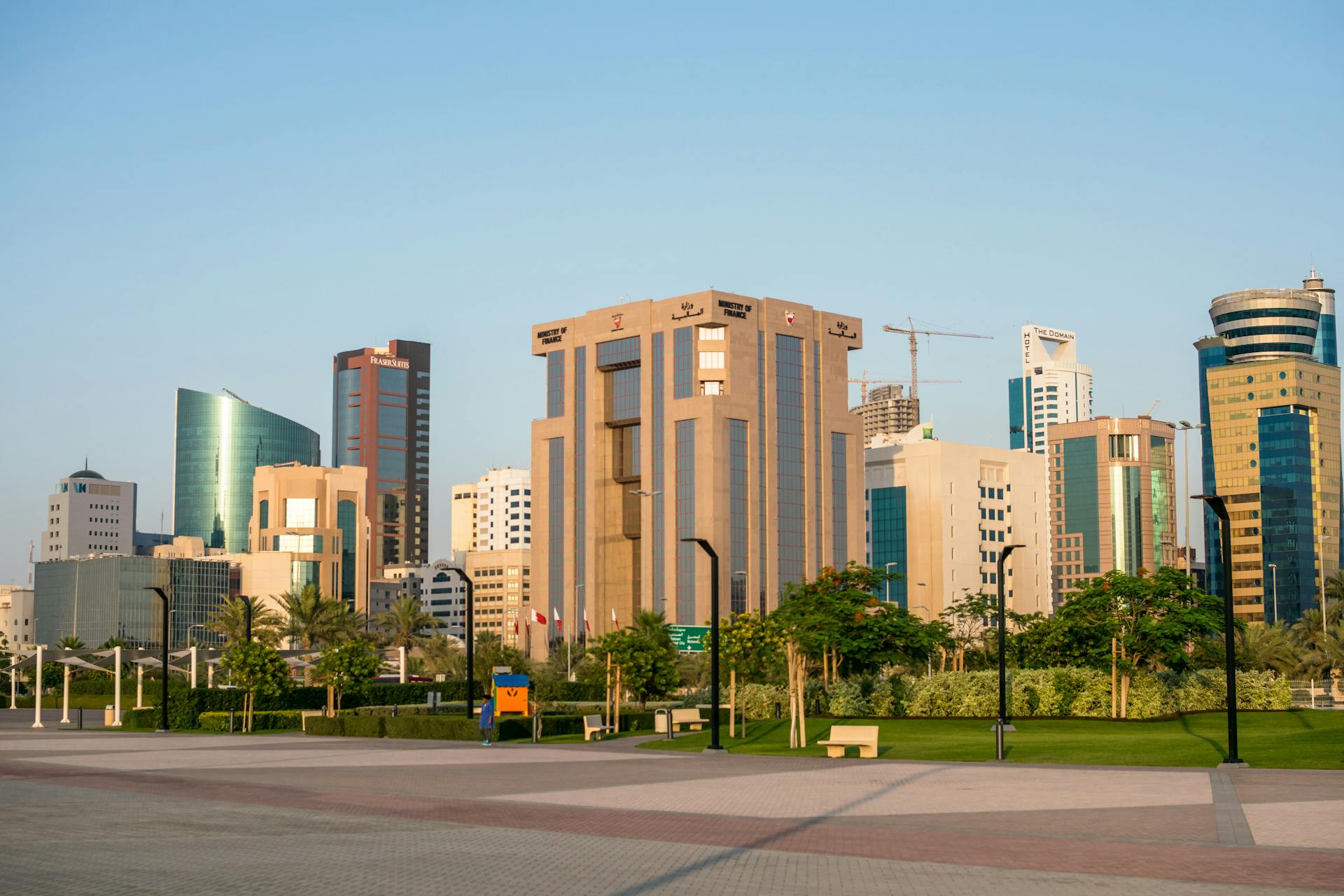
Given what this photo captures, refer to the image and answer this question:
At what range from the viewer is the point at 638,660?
2315 inches

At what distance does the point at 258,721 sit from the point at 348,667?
470cm

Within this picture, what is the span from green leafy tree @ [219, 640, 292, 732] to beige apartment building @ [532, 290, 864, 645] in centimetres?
8610

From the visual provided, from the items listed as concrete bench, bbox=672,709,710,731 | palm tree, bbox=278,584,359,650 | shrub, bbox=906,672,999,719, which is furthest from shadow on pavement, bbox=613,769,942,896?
palm tree, bbox=278,584,359,650

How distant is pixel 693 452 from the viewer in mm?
155125

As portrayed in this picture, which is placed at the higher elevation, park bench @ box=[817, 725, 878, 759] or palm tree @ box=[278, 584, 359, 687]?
palm tree @ box=[278, 584, 359, 687]

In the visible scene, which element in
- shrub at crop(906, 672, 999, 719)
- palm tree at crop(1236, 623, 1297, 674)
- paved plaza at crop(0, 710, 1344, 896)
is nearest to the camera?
paved plaza at crop(0, 710, 1344, 896)

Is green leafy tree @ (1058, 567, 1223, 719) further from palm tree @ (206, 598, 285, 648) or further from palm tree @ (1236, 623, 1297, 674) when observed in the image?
palm tree @ (206, 598, 285, 648)

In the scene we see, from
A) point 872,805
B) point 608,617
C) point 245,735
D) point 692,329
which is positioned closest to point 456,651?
point 608,617

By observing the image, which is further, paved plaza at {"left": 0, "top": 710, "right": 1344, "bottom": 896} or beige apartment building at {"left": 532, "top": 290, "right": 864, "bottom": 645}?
beige apartment building at {"left": 532, "top": 290, "right": 864, "bottom": 645}

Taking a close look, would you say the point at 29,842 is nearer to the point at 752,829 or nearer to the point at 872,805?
the point at 752,829

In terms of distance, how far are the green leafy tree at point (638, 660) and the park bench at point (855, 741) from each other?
19.5 meters

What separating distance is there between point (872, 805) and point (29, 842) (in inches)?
537

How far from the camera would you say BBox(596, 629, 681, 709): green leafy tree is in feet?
189

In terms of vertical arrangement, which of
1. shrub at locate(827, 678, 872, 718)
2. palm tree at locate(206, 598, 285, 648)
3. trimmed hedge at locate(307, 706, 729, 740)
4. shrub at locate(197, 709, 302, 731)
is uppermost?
palm tree at locate(206, 598, 285, 648)
